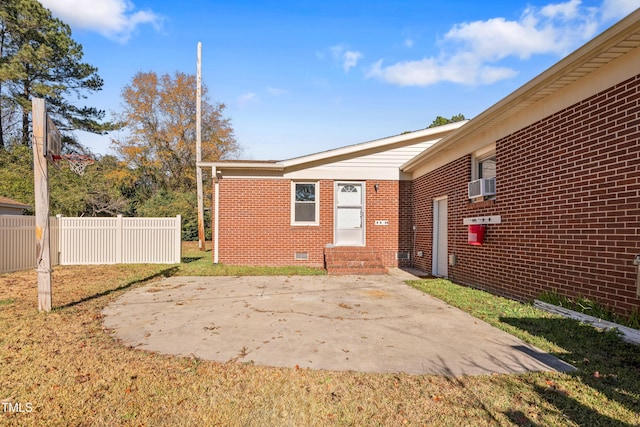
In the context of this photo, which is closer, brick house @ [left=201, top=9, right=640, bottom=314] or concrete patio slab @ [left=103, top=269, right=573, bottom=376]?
concrete patio slab @ [left=103, top=269, right=573, bottom=376]

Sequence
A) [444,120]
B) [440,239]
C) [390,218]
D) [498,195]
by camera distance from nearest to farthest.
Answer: [498,195] → [440,239] → [390,218] → [444,120]

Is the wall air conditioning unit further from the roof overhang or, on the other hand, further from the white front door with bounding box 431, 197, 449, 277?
the roof overhang

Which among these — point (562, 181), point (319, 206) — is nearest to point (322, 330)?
point (562, 181)

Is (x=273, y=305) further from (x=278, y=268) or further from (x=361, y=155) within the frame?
(x=361, y=155)

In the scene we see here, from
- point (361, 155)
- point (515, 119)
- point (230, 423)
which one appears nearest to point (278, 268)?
point (361, 155)

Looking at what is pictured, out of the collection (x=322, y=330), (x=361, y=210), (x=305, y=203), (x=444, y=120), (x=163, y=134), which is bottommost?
(x=322, y=330)

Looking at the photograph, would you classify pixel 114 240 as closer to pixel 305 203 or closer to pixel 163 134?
pixel 305 203

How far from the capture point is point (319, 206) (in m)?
11.5

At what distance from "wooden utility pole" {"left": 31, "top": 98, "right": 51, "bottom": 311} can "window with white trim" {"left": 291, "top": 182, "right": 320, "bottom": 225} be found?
274 inches

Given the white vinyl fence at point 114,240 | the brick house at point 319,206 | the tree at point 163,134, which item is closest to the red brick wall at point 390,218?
the brick house at point 319,206

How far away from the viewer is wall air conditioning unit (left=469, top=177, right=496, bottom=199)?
7.23 metres

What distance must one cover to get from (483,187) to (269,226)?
255 inches

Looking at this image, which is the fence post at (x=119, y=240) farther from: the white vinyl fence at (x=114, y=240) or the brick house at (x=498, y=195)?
the brick house at (x=498, y=195)

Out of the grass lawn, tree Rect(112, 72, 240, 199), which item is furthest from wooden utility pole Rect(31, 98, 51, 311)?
tree Rect(112, 72, 240, 199)
